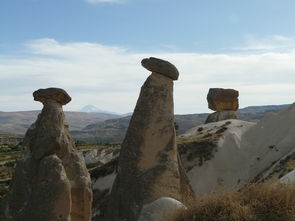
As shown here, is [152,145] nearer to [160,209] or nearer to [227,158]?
[160,209]

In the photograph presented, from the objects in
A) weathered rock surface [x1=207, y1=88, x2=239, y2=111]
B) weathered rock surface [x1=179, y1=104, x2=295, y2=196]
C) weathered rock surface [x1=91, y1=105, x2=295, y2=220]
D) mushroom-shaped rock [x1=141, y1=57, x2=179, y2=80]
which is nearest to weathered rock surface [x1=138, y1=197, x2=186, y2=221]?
mushroom-shaped rock [x1=141, y1=57, x2=179, y2=80]

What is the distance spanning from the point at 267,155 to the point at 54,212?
17953mm

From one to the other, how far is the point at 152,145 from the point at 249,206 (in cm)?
760

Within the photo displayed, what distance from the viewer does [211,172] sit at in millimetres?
26266

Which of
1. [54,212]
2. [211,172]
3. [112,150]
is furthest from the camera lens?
[112,150]

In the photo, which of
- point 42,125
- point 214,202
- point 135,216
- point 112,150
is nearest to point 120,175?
point 135,216

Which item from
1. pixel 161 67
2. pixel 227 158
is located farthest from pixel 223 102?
pixel 161 67

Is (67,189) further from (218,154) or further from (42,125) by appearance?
(218,154)

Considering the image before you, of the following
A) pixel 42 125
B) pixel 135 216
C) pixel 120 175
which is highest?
pixel 42 125

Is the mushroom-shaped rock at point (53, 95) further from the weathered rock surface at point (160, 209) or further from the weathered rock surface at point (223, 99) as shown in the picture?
the weathered rock surface at point (223, 99)

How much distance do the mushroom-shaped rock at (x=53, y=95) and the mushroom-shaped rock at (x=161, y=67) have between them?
3784 millimetres

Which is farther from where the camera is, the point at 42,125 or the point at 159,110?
the point at 159,110

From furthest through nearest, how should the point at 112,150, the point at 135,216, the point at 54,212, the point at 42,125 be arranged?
the point at 112,150 → the point at 135,216 → the point at 42,125 → the point at 54,212

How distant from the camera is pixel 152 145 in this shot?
50.5 feet
